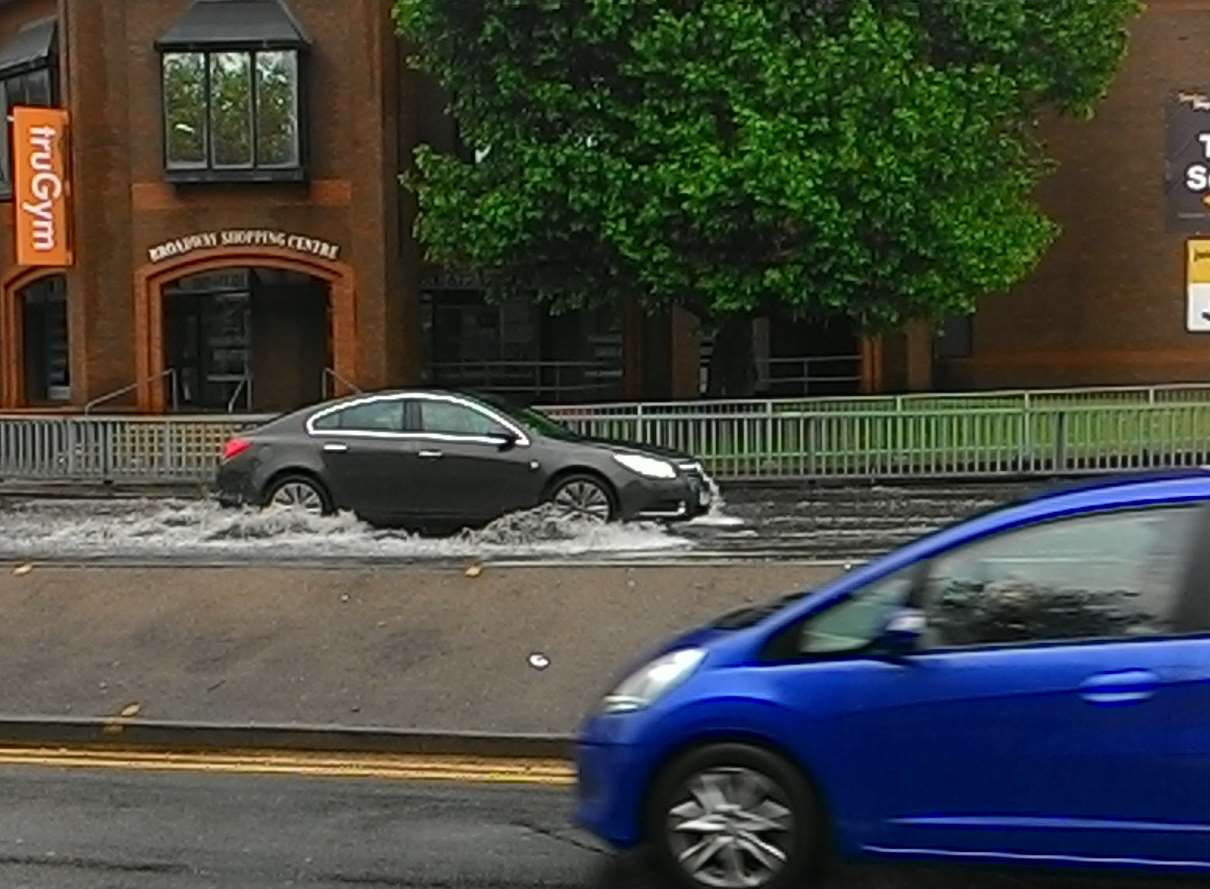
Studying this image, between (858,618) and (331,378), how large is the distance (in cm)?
2197

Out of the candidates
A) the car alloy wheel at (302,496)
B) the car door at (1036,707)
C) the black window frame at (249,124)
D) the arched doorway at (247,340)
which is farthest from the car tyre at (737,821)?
the arched doorway at (247,340)

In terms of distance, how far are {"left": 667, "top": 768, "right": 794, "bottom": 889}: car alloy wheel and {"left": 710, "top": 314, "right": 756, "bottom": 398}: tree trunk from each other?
1844 cm

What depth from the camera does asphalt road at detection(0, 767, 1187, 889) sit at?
18.6 ft

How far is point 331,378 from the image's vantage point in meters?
26.5

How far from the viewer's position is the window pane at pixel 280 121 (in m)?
25.3

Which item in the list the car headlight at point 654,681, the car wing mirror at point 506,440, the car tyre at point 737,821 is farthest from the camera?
the car wing mirror at point 506,440

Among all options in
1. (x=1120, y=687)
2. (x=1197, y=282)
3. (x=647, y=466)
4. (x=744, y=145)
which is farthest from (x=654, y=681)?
(x=1197, y=282)

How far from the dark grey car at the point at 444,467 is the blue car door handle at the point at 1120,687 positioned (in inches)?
373

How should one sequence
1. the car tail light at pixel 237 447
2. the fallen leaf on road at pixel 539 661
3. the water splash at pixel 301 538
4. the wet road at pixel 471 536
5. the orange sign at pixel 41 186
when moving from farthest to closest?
1. the orange sign at pixel 41 186
2. the car tail light at pixel 237 447
3. the water splash at pixel 301 538
4. the wet road at pixel 471 536
5. the fallen leaf on road at pixel 539 661

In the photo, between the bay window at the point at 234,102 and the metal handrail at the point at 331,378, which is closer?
the bay window at the point at 234,102

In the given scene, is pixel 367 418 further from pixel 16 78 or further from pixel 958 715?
pixel 16 78

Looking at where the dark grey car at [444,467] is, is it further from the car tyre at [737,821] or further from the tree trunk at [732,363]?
the car tyre at [737,821]

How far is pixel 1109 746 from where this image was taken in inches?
192

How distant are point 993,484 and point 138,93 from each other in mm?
15643
